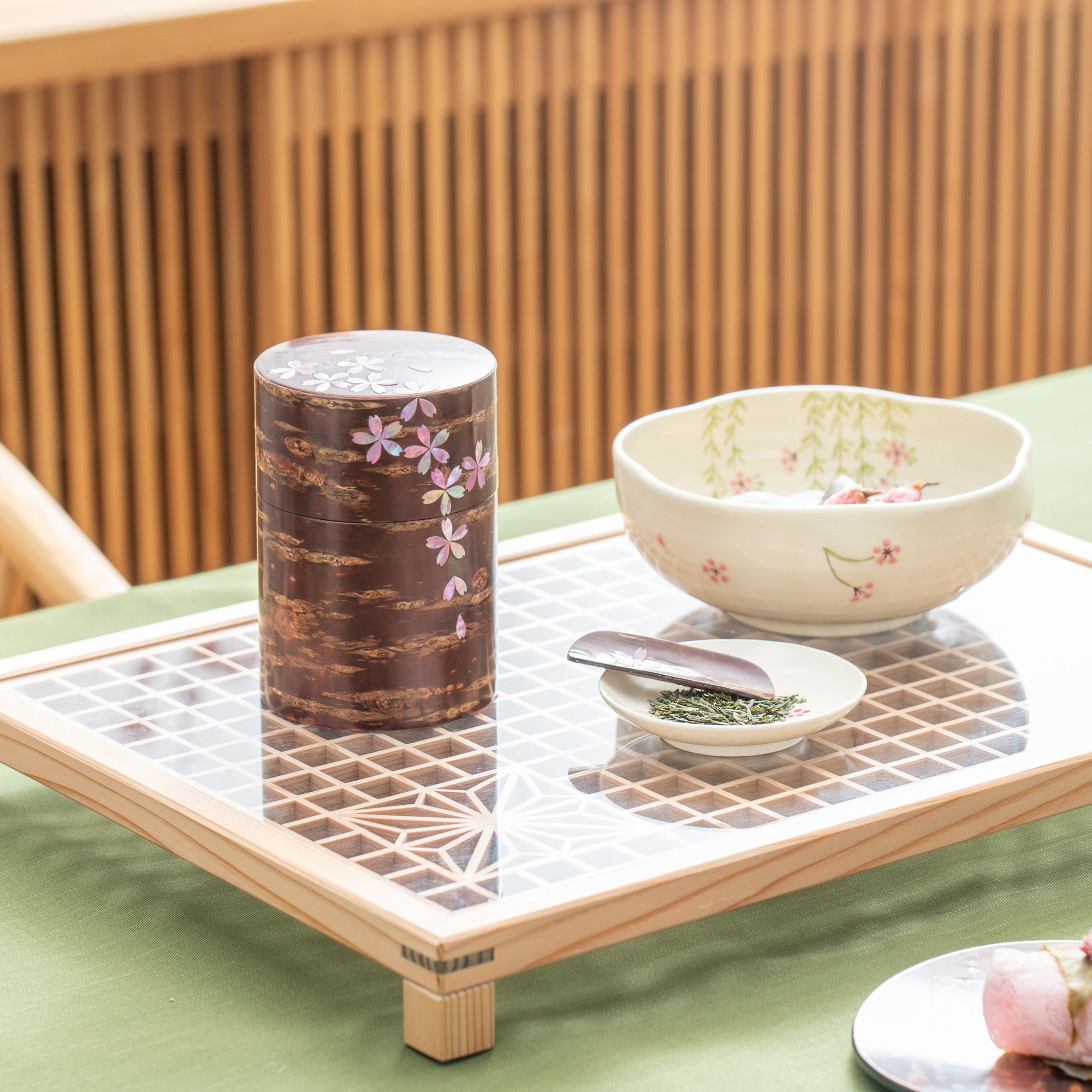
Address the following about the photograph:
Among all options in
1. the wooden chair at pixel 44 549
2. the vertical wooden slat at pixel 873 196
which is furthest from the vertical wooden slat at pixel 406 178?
the wooden chair at pixel 44 549

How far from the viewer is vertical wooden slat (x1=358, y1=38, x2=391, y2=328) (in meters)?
2.36

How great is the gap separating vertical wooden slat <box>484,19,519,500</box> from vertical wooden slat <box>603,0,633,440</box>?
0.15 metres

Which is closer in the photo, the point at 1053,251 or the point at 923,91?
the point at 923,91

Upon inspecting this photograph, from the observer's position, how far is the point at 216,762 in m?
0.82

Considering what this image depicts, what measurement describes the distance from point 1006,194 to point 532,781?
2.36 m

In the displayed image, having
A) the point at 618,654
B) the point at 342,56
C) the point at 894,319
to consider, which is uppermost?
the point at 342,56

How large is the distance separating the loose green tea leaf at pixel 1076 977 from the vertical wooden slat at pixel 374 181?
1.84 m

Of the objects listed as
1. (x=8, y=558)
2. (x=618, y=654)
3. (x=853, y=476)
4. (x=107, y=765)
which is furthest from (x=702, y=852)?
(x=8, y=558)

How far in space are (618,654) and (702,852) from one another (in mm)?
161

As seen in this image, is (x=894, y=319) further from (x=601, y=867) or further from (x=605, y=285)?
(x=601, y=867)

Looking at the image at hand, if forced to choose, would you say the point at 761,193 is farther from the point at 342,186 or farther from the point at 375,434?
the point at 375,434

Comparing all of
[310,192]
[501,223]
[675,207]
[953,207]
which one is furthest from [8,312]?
[953,207]

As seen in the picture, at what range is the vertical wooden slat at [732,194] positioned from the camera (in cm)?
263

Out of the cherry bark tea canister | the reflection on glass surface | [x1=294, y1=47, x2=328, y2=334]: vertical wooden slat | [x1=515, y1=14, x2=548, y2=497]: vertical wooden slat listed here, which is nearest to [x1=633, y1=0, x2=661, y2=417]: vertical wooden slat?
[x1=515, y1=14, x2=548, y2=497]: vertical wooden slat
